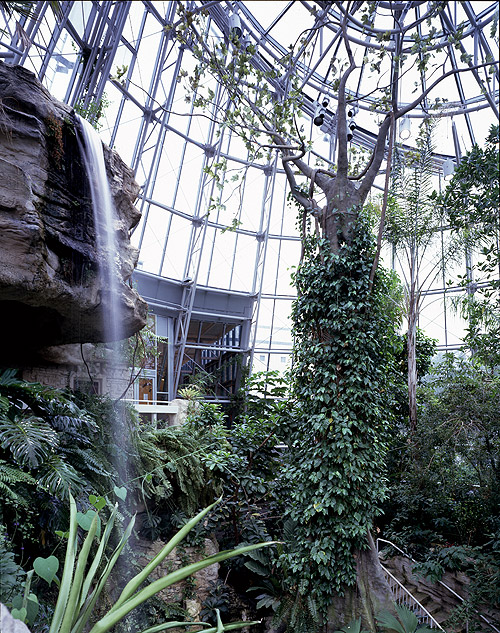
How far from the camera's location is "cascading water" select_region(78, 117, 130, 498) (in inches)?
190

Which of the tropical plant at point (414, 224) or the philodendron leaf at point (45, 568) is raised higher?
the tropical plant at point (414, 224)

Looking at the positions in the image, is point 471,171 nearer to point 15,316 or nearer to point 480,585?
point 480,585

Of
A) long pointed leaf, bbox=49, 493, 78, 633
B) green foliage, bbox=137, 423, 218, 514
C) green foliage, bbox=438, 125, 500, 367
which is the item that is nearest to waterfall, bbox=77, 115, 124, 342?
green foliage, bbox=137, 423, 218, 514

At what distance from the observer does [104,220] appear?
16.4 ft

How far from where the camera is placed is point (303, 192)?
605 cm

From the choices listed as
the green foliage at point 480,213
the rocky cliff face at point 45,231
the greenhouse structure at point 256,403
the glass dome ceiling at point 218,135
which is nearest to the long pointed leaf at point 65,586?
the greenhouse structure at point 256,403

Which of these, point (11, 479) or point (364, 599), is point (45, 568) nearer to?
point (11, 479)

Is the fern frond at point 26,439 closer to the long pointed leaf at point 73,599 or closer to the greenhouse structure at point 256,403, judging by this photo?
the greenhouse structure at point 256,403

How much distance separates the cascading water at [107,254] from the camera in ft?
15.8

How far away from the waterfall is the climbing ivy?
7.05 feet

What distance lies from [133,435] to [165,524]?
125cm

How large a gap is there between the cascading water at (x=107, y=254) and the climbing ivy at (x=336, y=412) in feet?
6.24

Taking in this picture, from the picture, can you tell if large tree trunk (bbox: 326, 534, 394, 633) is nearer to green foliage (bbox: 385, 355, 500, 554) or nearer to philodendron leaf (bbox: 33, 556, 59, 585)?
green foliage (bbox: 385, 355, 500, 554)

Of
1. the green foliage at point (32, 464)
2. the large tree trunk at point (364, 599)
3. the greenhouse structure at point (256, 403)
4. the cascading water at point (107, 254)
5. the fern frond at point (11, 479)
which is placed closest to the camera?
the fern frond at point (11, 479)
